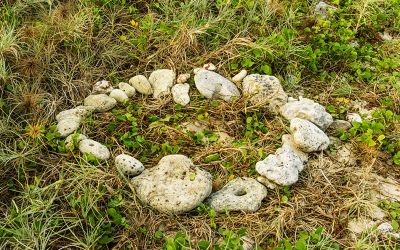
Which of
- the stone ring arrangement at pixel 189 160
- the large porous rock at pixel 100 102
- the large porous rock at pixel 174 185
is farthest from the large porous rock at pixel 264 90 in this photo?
the large porous rock at pixel 100 102

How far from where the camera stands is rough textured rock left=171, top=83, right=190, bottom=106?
3.58m

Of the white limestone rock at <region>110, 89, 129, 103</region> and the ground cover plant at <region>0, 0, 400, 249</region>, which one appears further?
the white limestone rock at <region>110, 89, 129, 103</region>

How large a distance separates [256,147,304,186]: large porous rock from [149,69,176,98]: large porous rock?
1.11 m

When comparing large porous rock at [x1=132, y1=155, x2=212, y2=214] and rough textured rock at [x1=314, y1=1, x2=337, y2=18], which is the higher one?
rough textured rock at [x1=314, y1=1, x2=337, y2=18]

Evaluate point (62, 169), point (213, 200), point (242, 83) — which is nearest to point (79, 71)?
point (62, 169)

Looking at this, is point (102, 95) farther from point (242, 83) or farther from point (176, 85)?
point (242, 83)

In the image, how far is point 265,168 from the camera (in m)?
2.99

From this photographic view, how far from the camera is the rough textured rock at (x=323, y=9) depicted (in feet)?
15.3

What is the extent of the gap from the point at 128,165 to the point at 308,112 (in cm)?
146

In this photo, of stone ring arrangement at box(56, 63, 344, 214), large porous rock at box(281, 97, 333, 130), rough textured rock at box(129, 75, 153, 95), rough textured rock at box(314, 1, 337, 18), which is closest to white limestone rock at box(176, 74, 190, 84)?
stone ring arrangement at box(56, 63, 344, 214)

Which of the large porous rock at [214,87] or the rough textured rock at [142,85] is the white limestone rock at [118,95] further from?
the large porous rock at [214,87]

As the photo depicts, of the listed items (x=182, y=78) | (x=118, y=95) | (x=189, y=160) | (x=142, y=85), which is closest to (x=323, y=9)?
(x=182, y=78)

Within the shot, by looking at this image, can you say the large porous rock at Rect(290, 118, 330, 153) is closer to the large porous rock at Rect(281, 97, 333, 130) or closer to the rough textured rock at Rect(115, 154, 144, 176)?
the large porous rock at Rect(281, 97, 333, 130)

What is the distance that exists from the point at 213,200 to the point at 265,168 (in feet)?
1.41
